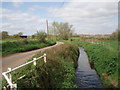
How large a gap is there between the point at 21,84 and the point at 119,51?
6.99 metres

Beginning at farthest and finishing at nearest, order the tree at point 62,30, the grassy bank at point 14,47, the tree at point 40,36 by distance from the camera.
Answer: the tree at point 62,30 < the tree at point 40,36 < the grassy bank at point 14,47

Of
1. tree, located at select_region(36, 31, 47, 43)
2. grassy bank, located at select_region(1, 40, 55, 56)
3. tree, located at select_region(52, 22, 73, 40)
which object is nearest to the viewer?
grassy bank, located at select_region(1, 40, 55, 56)

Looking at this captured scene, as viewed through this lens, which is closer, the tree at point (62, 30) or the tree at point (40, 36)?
the tree at point (40, 36)

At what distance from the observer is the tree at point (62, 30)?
58.0m

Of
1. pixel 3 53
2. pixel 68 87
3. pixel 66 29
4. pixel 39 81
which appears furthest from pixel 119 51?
pixel 66 29

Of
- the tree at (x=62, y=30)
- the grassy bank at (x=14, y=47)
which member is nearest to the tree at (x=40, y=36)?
the grassy bank at (x=14, y=47)

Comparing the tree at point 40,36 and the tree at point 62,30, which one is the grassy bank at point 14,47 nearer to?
the tree at point 40,36

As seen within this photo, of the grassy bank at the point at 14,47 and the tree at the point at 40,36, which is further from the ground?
the tree at the point at 40,36

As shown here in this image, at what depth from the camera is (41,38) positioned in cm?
3331

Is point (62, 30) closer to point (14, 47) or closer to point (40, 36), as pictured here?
point (40, 36)

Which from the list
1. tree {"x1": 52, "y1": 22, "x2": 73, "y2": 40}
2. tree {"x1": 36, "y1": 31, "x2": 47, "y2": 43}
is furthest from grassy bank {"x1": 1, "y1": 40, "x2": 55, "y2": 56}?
tree {"x1": 52, "y1": 22, "x2": 73, "y2": 40}

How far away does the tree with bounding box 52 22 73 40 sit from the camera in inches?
2285

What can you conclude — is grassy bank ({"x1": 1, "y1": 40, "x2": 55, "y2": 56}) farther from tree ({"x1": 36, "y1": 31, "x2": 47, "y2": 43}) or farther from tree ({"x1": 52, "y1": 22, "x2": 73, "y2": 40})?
tree ({"x1": 52, "y1": 22, "x2": 73, "y2": 40})

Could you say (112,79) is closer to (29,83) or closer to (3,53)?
(29,83)
